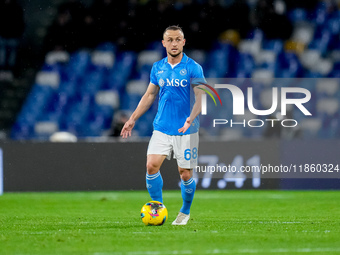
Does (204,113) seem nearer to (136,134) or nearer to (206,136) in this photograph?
(206,136)

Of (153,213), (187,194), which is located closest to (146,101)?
(187,194)

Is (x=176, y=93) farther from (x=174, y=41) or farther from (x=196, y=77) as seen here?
(x=174, y=41)

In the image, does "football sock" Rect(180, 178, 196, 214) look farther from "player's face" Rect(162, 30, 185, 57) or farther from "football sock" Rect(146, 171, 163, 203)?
"player's face" Rect(162, 30, 185, 57)

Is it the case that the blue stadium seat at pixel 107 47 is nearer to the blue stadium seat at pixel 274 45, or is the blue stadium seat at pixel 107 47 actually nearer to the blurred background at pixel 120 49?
the blurred background at pixel 120 49

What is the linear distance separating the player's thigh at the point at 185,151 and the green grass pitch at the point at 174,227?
2.19ft

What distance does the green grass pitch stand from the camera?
5598 mm

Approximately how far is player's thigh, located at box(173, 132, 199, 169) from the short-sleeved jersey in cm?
7

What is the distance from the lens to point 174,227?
7262mm

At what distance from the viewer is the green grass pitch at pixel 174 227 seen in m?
5.60

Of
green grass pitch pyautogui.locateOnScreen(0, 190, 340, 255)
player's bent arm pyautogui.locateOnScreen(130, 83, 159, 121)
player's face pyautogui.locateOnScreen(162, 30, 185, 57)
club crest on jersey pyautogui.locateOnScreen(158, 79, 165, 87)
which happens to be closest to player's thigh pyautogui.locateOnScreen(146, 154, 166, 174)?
player's bent arm pyautogui.locateOnScreen(130, 83, 159, 121)

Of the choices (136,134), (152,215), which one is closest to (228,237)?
(152,215)

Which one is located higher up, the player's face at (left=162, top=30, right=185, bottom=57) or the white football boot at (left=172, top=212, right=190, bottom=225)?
the player's face at (left=162, top=30, right=185, bottom=57)

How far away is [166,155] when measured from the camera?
7516 mm

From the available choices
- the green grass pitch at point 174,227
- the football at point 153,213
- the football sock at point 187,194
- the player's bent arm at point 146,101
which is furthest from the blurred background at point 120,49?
the football at point 153,213
